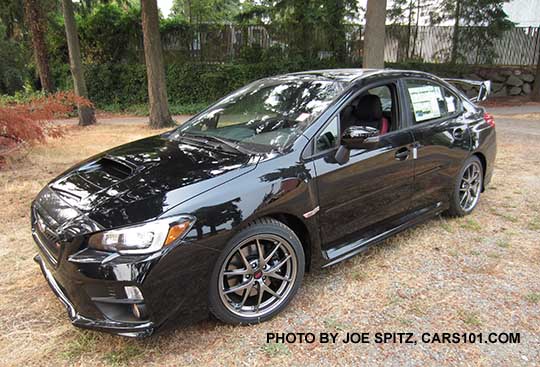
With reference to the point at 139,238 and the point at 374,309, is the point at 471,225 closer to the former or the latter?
the point at 374,309

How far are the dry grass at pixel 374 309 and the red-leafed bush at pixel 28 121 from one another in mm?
1725

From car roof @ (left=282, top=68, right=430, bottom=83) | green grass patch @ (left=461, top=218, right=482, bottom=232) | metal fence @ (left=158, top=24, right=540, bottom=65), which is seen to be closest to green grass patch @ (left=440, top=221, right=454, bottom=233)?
green grass patch @ (left=461, top=218, right=482, bottom=232)

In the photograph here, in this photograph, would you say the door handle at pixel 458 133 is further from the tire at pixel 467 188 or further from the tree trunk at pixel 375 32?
the tree trunk at pixel 375 32

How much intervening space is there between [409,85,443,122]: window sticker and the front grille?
2989mm

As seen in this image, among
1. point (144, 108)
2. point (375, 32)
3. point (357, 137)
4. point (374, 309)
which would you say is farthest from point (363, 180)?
point (144, 108)

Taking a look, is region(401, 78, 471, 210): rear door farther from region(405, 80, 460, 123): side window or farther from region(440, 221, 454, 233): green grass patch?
region(440, 221, 454, 233): green grass patch

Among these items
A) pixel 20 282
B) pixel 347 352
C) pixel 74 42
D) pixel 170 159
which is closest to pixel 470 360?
pixel 347 352

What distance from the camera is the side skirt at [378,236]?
302 cm

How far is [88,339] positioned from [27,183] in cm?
387

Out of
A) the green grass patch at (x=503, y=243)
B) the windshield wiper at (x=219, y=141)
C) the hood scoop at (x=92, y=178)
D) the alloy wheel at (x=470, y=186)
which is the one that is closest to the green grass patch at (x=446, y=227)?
Answer: the alloy wheel at (x=470, y=186)

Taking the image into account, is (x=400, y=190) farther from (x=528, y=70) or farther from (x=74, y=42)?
(x=528, y=70)

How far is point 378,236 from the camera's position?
3.35 metres

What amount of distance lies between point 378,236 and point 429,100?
4.78 ft

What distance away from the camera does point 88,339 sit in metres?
2.51
